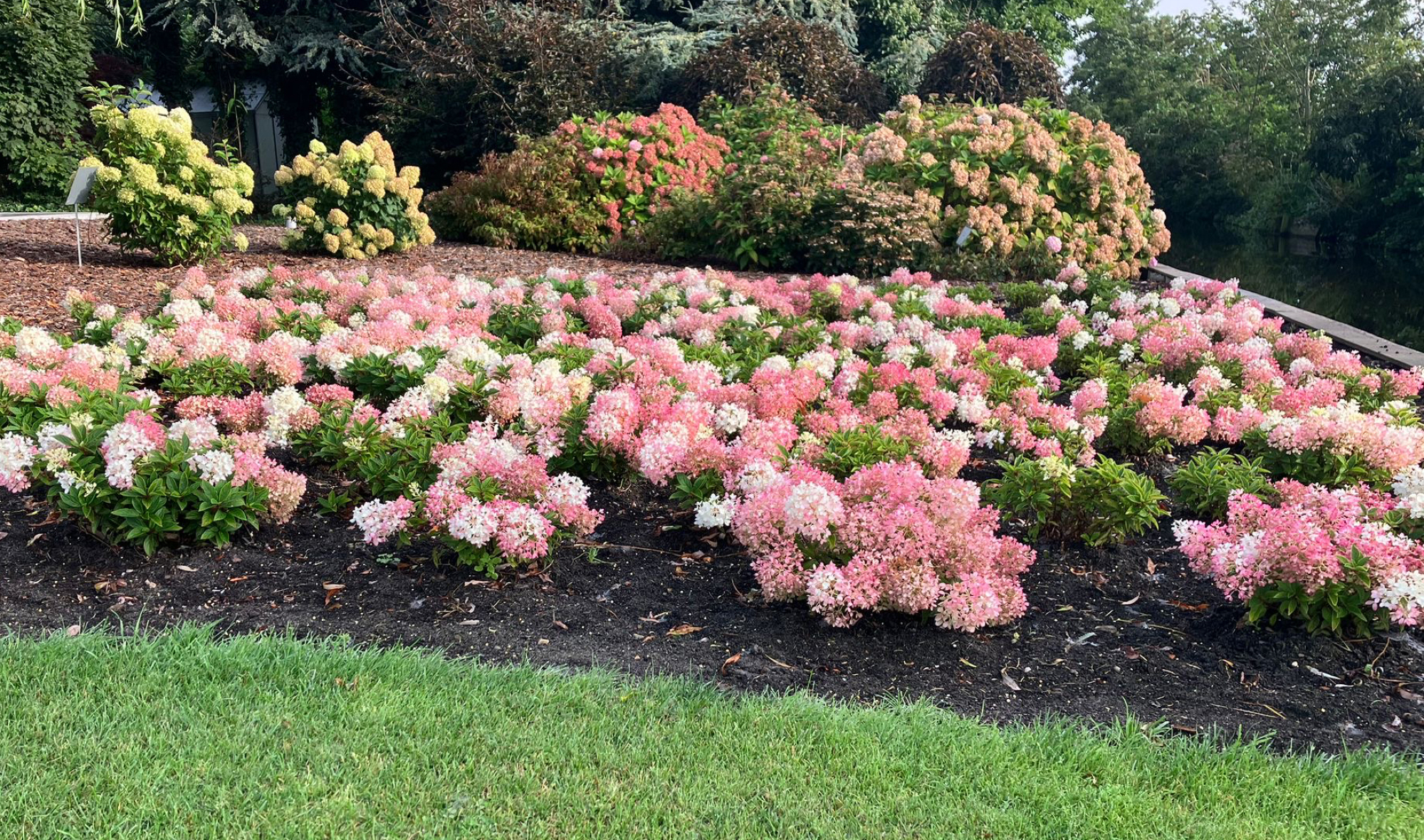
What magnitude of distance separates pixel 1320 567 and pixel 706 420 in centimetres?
204

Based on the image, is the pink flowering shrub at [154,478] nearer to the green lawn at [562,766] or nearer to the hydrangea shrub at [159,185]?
the green lawn at [562,766]

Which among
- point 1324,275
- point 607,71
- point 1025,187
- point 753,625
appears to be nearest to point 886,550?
point 753,625

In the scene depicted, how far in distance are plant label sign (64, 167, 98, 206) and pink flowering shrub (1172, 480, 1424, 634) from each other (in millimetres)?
7471

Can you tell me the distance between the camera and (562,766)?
7.29 feet

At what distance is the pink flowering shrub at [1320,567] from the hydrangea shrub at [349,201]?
25.1 feet

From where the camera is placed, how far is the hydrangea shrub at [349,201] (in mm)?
8930

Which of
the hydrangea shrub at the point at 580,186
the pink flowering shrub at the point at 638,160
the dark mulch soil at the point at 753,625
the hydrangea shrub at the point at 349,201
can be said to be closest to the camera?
the dark mulch soil at the point at 753,625

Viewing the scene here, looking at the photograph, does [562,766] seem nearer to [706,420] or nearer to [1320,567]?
[706,420]

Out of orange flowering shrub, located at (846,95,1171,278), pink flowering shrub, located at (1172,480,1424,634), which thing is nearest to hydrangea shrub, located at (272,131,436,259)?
orange flowering shrub, located at (846,95,1171,278)

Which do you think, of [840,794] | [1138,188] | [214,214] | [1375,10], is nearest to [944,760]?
[840,794]

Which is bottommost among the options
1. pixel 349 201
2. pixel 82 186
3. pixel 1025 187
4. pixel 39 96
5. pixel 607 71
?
pixel 349 201

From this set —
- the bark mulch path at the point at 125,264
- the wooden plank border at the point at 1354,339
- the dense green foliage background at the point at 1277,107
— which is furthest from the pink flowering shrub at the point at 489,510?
the dense green foliage background at the point at 1277,107

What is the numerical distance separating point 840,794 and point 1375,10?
123ft

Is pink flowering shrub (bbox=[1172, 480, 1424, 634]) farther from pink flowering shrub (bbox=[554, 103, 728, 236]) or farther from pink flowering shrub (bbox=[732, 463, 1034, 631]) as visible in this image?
pink flowering shrub (bbox=[554, 103, 728, 236])
